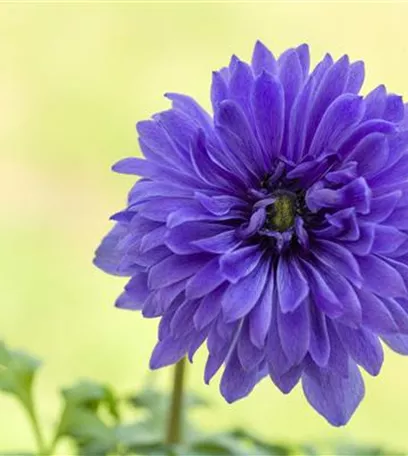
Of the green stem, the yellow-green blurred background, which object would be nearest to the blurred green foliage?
the green stem

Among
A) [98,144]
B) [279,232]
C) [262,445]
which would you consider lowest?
[262,445]

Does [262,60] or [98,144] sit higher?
[98,144]

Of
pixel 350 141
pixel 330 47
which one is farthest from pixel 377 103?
pixel 330 47

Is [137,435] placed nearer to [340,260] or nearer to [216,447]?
[216,447]

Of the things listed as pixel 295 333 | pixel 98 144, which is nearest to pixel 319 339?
pixel 295 333

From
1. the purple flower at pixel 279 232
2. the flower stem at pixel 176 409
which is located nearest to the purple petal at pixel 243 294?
the purple flower at pixel 279 232

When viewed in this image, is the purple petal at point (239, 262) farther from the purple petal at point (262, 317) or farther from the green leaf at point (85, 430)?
the green leaf at point (85, 430)

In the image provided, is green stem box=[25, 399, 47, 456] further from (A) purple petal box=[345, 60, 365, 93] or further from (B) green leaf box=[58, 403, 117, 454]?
(A) purple petal box=[345, 60, 365, 93]
